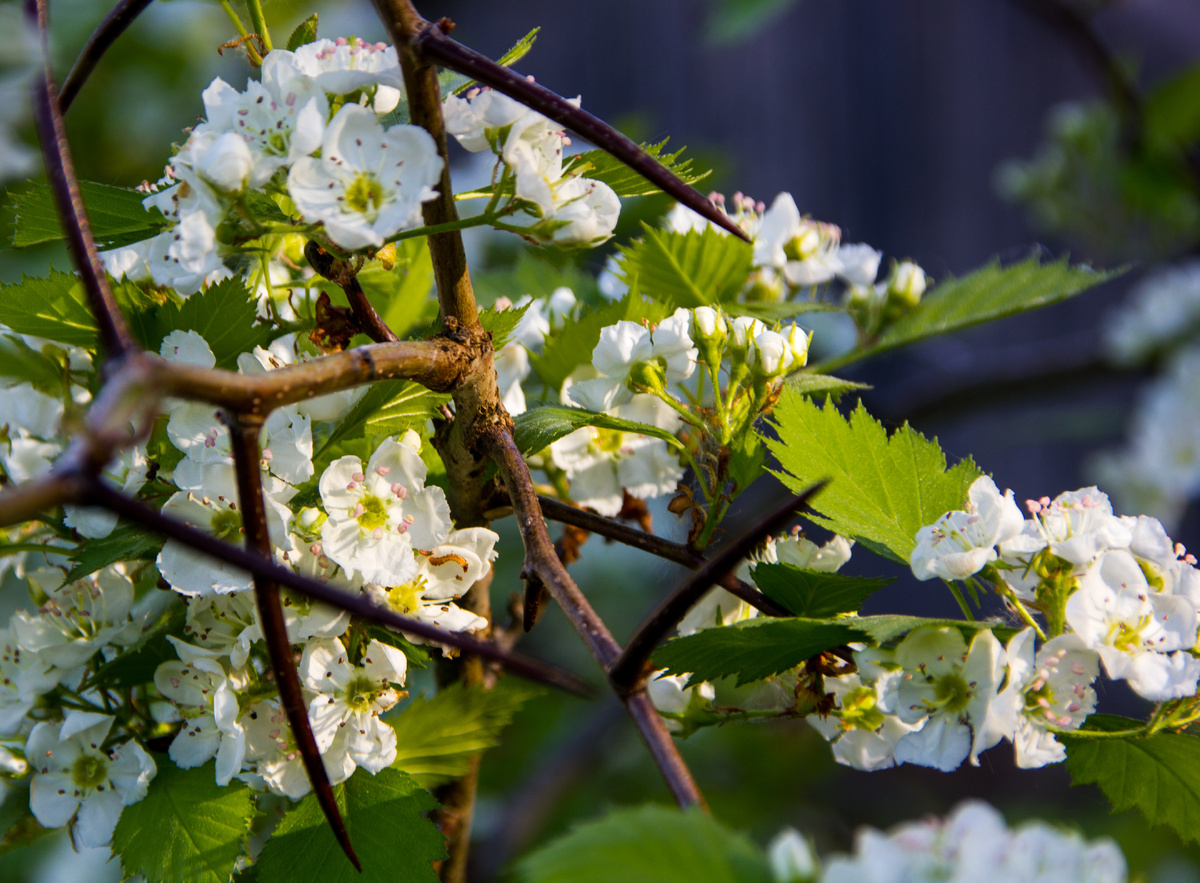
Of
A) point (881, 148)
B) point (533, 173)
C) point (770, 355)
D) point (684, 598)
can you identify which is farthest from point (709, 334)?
point (881, 148)

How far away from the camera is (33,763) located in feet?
1.79

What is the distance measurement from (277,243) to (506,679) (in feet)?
1.18

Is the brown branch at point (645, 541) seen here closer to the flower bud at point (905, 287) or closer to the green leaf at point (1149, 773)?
the green leaf at point (1149, 773)

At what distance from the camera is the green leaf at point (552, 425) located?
1.64 ft

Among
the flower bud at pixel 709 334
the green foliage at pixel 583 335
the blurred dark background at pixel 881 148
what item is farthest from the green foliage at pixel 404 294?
the blurred dark background at pixel 881 148

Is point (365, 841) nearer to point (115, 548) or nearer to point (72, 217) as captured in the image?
point (115, 548)

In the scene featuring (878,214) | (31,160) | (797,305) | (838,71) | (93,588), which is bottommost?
(93,588)

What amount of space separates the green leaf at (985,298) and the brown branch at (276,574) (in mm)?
455

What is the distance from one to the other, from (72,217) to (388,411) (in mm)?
211

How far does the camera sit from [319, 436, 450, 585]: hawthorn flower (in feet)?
1.53

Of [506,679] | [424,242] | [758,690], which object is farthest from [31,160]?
[758,690]

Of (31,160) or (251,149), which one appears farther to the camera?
(31,160)

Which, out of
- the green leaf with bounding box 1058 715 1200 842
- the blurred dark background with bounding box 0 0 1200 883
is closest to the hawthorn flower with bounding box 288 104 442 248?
the green leaf with bounding box 1058 715 1200 842

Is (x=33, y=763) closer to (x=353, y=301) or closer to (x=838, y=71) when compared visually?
(x=353, y=301)
